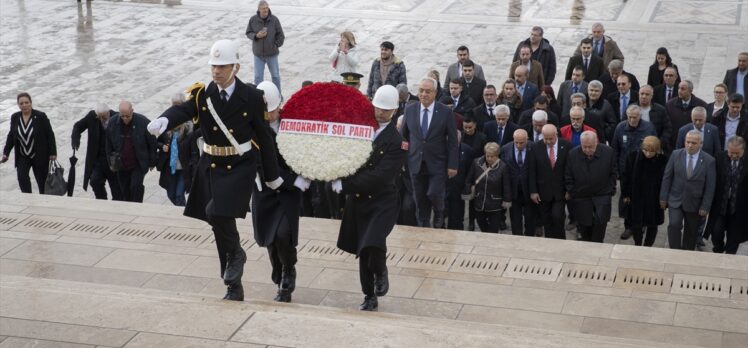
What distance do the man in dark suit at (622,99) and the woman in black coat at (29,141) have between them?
23.1ft

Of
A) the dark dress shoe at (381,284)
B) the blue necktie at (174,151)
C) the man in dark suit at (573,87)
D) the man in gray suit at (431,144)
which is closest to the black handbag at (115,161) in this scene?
the blue necktie at (174,151)

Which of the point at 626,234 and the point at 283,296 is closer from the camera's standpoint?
the point at 283,296

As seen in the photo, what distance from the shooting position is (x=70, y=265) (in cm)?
1035

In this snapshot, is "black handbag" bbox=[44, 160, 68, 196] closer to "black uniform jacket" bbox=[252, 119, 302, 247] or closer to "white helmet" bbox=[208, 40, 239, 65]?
"black uniform jacket" bbox=[252, 119, 302, 247]

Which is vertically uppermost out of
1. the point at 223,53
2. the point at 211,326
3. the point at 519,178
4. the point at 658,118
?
the point at 223,53

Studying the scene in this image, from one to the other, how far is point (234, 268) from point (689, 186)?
213 inches

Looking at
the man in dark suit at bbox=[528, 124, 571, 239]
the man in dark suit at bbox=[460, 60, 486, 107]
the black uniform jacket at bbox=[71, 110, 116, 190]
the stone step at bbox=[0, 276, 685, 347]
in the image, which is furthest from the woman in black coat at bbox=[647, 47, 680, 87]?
the stone step at bbox=[0, 276, 685, 347]

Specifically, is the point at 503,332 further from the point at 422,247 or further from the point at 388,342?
the point at 422,247

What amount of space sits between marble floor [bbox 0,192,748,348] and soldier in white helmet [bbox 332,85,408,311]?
14.3 inches

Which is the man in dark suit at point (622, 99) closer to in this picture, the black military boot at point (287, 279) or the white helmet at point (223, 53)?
the black military boot at point (287, 279)

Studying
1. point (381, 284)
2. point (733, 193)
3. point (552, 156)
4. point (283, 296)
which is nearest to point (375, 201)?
point (381, 284)

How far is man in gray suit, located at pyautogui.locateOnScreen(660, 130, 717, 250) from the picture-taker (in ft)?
38.8

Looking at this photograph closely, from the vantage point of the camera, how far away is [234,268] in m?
8.76

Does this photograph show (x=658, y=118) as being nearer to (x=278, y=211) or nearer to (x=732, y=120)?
(x=732, y=120)
